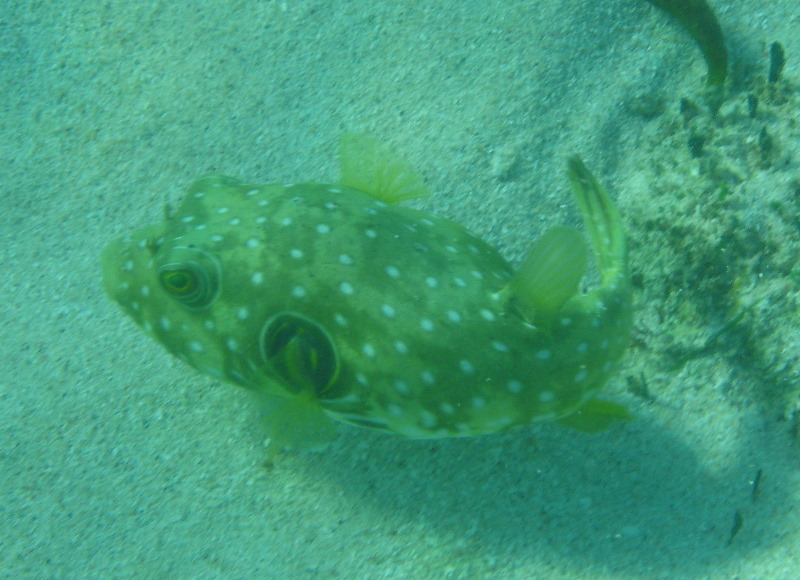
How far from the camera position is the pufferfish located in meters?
2.05

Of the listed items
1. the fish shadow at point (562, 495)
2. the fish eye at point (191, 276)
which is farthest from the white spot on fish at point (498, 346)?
the fish eye at point (191, 276)

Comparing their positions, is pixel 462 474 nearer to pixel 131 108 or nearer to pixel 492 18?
pixel 492 18

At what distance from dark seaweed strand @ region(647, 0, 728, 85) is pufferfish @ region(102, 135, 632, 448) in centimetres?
172

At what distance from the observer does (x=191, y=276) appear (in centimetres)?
209

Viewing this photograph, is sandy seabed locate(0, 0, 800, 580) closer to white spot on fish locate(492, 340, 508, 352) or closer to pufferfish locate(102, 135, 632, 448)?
pufferfish locate(102, 135, 632, 448)

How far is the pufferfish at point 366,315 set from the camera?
205 centimetres

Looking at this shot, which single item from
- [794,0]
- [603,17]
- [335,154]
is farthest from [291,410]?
[794,0]

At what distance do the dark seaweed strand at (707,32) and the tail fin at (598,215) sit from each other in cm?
126

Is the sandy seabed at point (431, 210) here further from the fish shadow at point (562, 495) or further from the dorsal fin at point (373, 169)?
the dorsal fin at point (373, 169)

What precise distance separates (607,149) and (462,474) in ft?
6.61

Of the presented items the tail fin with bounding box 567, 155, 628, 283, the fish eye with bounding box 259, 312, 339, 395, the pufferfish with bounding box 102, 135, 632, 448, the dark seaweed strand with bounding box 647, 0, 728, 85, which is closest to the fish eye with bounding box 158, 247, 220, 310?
the pufferfish with bounding box 102, 135, 632, 448

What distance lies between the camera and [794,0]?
130 inches

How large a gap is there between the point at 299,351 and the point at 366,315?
28 centimetres

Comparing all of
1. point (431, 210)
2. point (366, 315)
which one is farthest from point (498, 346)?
point (431, 210)
